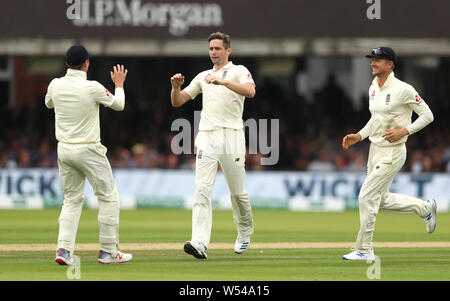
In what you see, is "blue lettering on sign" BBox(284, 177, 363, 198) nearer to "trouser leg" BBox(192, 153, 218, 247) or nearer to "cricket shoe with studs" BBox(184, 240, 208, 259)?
"trouser leg" BBox(192, 153, 218, 247)

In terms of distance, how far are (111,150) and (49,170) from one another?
3140 millimetres

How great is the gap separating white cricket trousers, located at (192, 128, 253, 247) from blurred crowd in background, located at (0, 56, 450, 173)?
34.2 ft

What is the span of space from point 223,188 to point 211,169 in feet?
31.6

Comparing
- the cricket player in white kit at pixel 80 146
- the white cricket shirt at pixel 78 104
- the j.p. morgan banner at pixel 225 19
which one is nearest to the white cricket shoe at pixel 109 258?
the cricket player in white kit at pixel 80 146

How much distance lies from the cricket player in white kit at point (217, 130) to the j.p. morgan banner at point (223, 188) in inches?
368

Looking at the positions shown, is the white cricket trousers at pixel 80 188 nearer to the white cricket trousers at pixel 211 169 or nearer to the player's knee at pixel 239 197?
the white cricket trousers at pixel 211 169

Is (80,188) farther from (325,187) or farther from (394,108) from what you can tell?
(325,187)

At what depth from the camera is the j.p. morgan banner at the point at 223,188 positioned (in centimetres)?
1908

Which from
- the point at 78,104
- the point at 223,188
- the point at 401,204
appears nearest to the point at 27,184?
the point at 223,188

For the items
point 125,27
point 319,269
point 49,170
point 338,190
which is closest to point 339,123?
point 338,190

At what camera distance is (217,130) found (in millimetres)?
9672

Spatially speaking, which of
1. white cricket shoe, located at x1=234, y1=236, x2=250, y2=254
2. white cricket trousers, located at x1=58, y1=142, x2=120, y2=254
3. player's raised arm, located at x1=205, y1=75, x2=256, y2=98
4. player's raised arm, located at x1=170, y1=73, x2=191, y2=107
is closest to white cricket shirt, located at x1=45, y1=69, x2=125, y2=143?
white cricket trousers, located at x1=58, y1=142, x2=120, y2=254

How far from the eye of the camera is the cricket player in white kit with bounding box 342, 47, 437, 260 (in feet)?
31.0

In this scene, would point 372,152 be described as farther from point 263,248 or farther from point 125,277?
point 125,277
